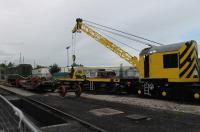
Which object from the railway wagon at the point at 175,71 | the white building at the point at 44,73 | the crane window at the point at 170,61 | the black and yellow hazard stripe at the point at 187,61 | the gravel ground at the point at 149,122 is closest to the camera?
the gravel ground at the point at 149,122

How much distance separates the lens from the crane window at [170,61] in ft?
61.6

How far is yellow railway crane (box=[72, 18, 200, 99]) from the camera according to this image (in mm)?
18391

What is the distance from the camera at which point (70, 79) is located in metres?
30.1

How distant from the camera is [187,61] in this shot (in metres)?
18.6

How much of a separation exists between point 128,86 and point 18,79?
71.9 feet

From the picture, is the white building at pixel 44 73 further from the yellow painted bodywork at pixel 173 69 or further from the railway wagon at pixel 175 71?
the railway wagon at pixel 175 71

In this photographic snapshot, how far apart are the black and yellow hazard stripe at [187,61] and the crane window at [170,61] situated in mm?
325

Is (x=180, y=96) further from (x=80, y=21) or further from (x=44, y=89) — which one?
(x=80, y=21)

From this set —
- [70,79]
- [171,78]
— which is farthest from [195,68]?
[70,79]

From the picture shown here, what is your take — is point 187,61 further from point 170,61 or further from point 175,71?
point 170,61

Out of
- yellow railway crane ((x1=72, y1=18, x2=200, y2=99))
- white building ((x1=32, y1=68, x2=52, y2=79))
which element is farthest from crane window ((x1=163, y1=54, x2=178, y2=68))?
white building ((x1=32, y1=68, x2=52, y2=79))

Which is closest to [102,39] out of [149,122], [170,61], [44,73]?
[44,73]

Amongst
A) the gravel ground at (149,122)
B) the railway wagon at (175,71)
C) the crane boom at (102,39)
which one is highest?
the crane boom at (102,39)

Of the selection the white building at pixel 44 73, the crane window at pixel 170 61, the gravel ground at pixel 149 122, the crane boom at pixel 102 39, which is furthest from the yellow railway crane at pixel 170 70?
the crane boom at pixel 102 39
